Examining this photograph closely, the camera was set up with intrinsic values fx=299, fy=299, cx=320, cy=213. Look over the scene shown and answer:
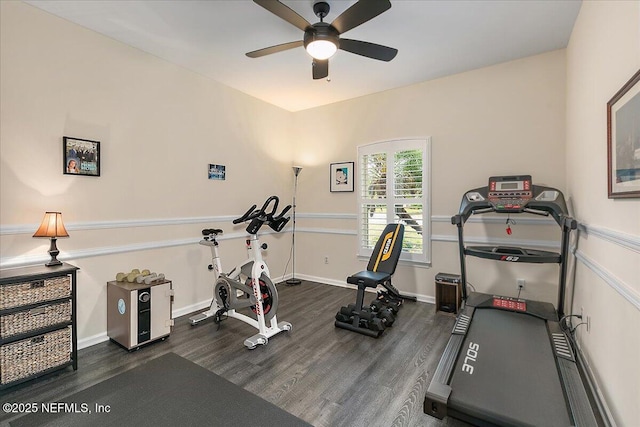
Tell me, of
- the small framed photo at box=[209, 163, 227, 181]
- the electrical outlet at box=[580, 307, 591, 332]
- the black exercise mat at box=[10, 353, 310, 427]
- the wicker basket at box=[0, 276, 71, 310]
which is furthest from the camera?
the small framed photo at box=[209, 163, 227, 181]

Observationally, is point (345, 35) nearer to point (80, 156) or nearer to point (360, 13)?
point (360, 13)

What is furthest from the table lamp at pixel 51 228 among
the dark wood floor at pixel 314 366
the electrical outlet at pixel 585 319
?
the electrical outlet at pixel 585 319

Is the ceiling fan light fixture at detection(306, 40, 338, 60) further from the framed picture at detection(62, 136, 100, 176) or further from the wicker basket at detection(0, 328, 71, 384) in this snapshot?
the wicker basket at detection(0, 328, 71, 384)

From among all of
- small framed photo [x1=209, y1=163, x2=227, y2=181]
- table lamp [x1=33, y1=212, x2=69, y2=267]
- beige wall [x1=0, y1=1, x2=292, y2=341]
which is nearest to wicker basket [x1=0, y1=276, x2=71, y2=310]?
table lamp [x1=33, y1=212, x2=69, y2=267]

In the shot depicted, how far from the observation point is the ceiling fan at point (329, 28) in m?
1.95

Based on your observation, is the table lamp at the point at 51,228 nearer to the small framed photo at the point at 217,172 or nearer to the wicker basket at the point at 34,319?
the wicker basket at the point at 34,319

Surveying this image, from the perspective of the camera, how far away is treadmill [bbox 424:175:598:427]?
154 centimetres

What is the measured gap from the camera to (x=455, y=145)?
12.2 feet

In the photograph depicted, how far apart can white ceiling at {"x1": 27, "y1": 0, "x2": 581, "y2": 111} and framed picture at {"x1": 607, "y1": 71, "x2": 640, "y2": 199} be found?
4.29 ft

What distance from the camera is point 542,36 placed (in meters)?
2.86

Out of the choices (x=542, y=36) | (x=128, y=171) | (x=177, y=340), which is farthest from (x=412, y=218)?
(x=128, y=171)

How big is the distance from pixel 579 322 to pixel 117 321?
4.05m

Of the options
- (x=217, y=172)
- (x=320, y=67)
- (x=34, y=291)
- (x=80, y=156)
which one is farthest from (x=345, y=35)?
(x=34, y=291)

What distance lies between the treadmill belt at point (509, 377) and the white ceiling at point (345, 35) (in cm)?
263
